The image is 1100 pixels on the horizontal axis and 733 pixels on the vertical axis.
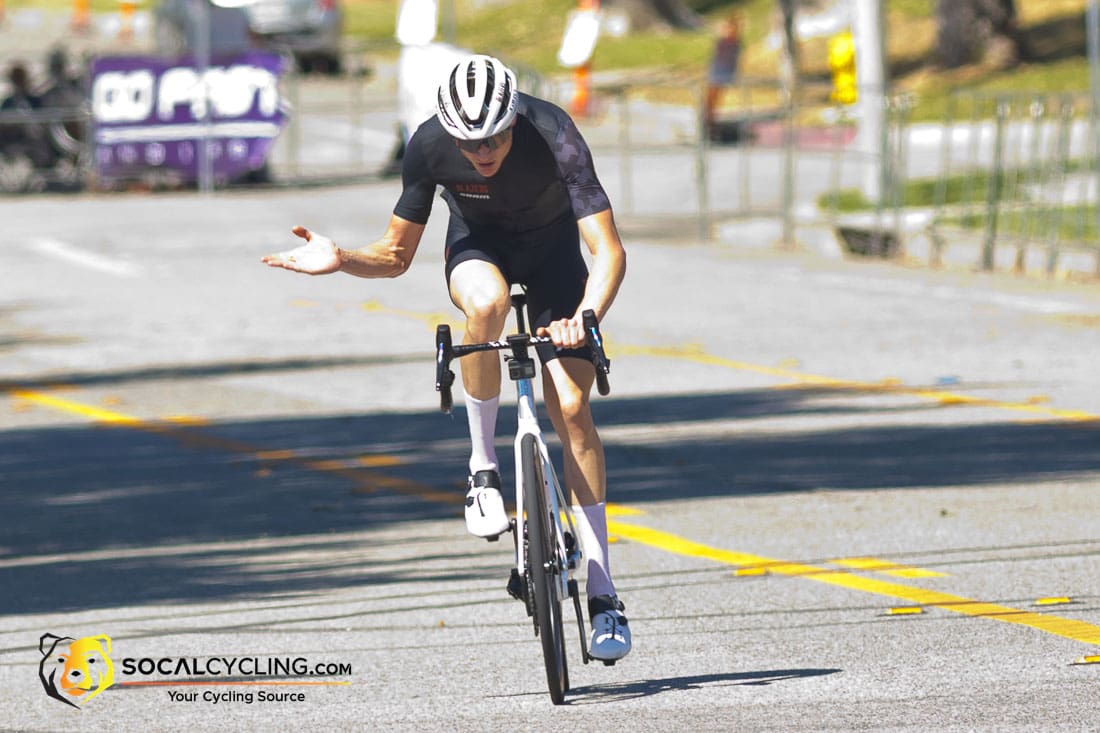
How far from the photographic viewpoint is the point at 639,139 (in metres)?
33.3

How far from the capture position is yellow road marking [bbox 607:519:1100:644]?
7.12 metres

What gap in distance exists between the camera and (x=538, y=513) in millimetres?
6266

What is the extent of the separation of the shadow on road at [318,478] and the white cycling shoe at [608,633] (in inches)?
76.0

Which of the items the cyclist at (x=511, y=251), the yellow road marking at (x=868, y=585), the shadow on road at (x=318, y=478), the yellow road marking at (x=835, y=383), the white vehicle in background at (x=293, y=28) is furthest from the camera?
the white vehicle in background at (x=293, y=28)

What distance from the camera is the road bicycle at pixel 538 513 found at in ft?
20.2

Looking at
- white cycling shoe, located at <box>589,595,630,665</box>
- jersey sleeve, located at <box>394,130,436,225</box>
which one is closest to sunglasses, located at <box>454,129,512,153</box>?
jersey sleeve, located at <box>394,130,436,225</box>

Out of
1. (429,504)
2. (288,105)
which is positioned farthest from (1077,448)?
(288,105)

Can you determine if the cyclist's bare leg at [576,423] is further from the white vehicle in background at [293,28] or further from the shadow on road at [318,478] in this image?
the white vehicle in background at [293,28]

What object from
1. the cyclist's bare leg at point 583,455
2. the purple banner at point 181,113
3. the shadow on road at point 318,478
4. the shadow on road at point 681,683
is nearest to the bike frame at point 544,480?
the cyclist's bare leg at point 583,455

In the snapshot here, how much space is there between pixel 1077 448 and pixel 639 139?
2278 cm

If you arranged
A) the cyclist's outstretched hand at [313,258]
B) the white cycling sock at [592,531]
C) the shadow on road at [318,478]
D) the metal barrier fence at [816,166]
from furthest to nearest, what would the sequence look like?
1. the metal barrier fence at [816,166]
2. the shadow on road at [318,478]
3. the white cycling sock at [592,531]
4. the cyclist's outstretched hand at [313,258]

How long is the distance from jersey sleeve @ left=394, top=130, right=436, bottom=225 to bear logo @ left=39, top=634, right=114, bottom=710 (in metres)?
1.85

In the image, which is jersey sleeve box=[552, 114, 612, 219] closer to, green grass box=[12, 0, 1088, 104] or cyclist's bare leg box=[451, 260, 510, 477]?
cyclist's bare leg box=[451, 260, 510, 477]

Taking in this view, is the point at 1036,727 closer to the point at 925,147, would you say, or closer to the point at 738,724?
the point at 738,724
